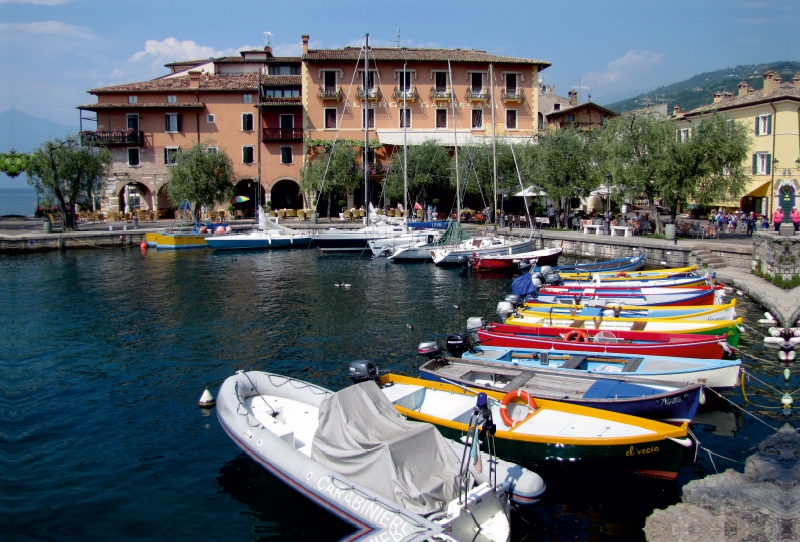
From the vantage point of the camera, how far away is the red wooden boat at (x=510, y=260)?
3192cm

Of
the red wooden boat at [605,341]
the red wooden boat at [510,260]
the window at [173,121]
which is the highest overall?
the window at [173,121]

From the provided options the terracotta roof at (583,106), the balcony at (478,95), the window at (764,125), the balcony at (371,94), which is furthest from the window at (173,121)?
the window at (764,125)

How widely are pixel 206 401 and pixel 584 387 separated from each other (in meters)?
7.64

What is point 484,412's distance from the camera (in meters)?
8.81

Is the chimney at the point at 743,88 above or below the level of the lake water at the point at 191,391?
above

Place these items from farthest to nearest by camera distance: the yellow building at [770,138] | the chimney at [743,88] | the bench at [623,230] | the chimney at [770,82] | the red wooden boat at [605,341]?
the chimney at [743,88] < the chimney at [770,82] < the yellow building at [770,138] < the bench at [623,230] < the red wooden boat at [605,341]

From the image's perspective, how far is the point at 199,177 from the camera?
4738 centimetres

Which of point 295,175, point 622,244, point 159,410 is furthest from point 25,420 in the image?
point 295,175

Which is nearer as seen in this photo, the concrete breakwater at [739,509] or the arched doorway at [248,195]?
the concrete breakwater at [739,509]

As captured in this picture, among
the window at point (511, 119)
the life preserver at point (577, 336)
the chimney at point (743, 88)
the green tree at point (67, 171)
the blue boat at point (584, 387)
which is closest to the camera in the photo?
the blue boat at point (584, 387)

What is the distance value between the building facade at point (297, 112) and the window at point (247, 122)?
0.08 meters

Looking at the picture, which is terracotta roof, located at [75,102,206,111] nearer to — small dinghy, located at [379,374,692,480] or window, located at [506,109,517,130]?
window, located at [506,109,517,130]

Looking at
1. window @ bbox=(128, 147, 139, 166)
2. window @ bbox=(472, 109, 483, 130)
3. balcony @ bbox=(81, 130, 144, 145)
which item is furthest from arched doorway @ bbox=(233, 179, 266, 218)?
window @ bbox=(472, 109, 483, 130)

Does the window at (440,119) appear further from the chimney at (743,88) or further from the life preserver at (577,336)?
the life preserver at (577,336)
